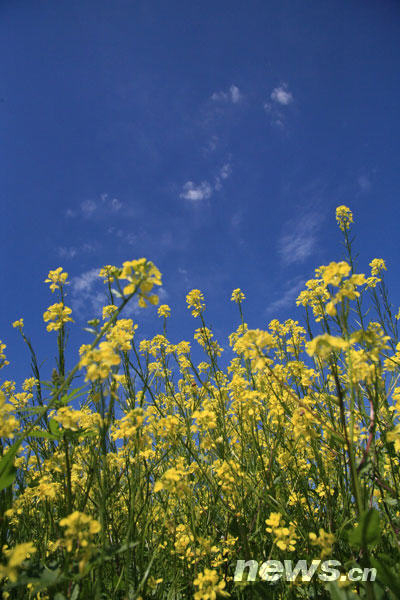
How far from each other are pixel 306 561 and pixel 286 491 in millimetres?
928

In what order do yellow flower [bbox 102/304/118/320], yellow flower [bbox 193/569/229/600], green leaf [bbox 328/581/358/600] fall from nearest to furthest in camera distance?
1. green leaf [bbox 328/581/358/600]
2. yellow flower [bbox 193/569/229/600]
3. yellow flower [bbox 102/304/118/320]

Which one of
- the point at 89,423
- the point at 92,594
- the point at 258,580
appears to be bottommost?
the point at 258,580

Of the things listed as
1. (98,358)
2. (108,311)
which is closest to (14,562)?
(98,358)

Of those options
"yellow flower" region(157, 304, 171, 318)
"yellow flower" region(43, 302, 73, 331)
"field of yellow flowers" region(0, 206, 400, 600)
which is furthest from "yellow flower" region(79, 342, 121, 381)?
"yellow flower" region(157, 304, 171, 318)

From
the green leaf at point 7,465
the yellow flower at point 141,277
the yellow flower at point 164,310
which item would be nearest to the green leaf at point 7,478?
the green leaf at point 7,465

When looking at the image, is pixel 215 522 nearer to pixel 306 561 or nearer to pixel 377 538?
pixel 306 561

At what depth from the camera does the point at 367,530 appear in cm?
112

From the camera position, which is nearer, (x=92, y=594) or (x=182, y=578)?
(x=92, y=594)

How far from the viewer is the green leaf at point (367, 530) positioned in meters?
1.09

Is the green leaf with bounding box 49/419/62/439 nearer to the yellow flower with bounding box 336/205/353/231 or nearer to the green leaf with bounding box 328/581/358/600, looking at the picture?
the green leaf with bounding box 328/581/358/600

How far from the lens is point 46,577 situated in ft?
3.53

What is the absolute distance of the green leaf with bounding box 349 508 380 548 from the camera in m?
1.09

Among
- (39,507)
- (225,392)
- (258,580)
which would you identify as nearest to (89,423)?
(39,507)

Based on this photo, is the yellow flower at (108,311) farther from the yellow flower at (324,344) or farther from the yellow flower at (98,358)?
the yellow flower at (324,344)
